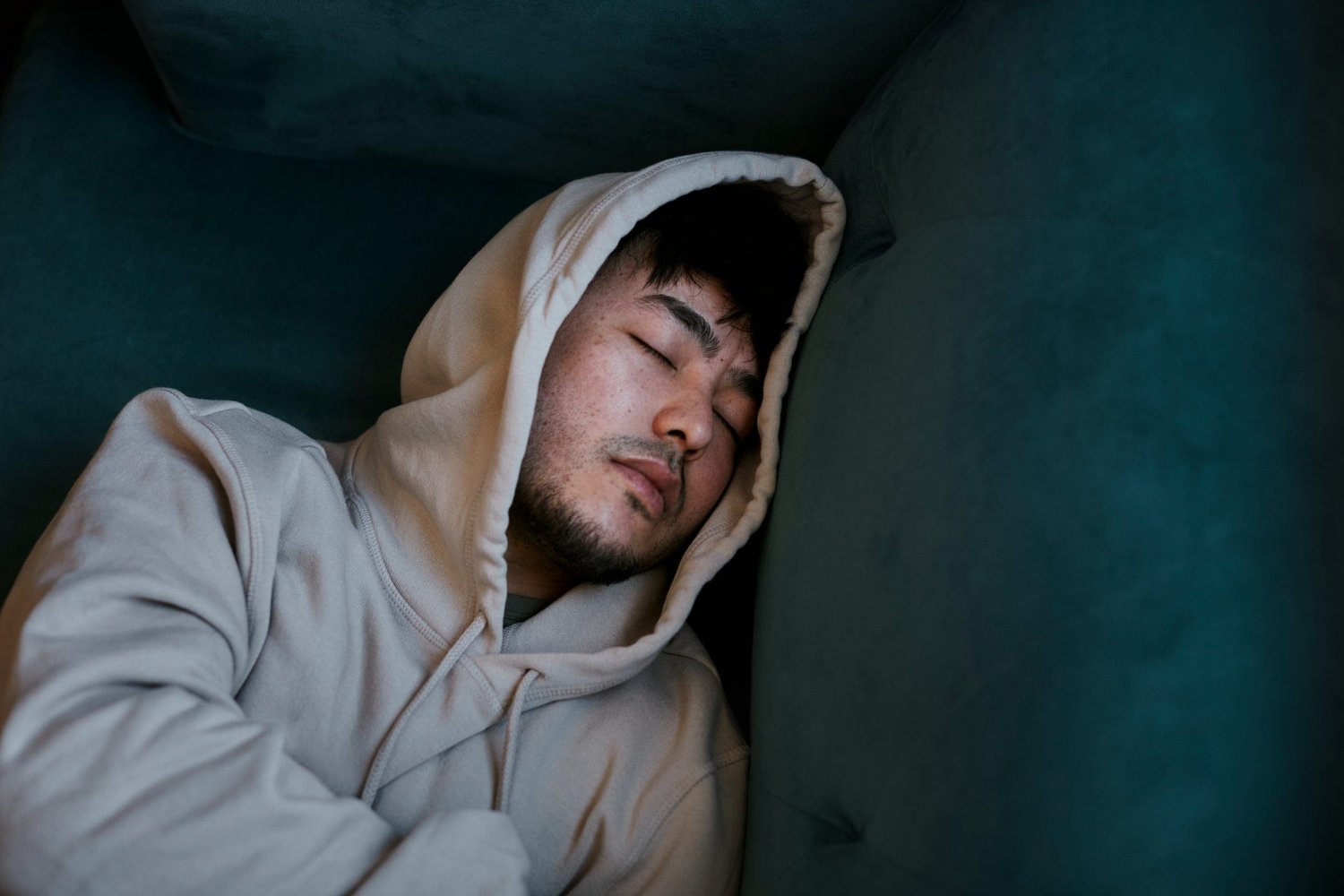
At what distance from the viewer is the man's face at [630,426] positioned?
117 cm

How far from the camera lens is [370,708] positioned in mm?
1100

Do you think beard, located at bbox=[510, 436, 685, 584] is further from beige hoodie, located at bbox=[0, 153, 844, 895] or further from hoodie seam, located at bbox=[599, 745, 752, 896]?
hoodie seam, located at bbox=[599, 745, 752, 896]

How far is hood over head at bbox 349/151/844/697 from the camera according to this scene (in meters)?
1.11

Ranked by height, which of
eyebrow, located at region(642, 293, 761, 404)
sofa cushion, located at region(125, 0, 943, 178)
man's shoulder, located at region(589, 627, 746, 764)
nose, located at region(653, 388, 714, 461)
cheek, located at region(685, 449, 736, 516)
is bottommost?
man's shoulder, located at region(589, 627, 746, 764)

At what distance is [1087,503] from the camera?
31.7 inches

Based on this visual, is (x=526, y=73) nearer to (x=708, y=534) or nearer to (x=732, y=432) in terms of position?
(x=732, y=432)

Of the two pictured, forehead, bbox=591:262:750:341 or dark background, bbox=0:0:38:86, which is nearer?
forehead, bbox=591:262:750:341

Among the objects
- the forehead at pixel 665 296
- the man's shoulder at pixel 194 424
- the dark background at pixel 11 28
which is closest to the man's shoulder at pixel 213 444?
the man's shoulder at pixel 194 424

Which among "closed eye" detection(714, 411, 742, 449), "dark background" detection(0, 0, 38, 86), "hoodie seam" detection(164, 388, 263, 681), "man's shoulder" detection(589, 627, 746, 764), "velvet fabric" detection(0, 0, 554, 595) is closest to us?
"hoodie seam" detection(164, 388, 263, 681)

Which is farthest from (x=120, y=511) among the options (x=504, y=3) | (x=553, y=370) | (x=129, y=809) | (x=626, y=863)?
(x=504, y=3)

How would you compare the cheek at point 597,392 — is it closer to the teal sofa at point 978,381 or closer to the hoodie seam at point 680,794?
the teal sofa at point 978,381

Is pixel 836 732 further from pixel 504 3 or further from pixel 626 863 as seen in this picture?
pixel 504 3

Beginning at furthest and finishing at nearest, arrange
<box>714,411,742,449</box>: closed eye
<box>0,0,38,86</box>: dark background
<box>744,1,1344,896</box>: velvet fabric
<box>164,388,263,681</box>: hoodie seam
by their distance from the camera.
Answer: <box>0,0,38,86</box>: dark background
<box>714,411,742,449</box>: closed eye
<box>164,388,263,681</box>: hoodie seam
<box>744,1,1344,896</box>: velvet fabric

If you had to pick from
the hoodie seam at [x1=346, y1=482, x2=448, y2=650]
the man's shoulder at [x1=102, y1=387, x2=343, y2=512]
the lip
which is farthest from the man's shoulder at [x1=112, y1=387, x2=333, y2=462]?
the lip
